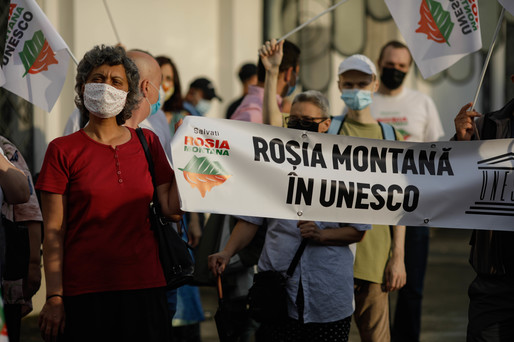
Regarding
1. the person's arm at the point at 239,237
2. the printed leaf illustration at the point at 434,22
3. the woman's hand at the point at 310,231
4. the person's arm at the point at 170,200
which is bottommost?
the person's arm at the point at 239,237

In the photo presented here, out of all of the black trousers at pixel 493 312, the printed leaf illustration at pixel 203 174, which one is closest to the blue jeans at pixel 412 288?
the black trousers at pixel 493 312

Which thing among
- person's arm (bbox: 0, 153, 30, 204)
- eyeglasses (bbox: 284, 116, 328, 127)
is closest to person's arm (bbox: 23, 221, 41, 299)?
person's arm (bbox: 0, 153, 30, 204)

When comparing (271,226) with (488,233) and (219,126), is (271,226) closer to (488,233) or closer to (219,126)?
(219,126)

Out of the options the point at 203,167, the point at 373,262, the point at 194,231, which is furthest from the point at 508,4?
the point at 194,231

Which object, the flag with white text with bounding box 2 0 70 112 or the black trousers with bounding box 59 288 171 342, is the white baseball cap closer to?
the flag with white text with bounding box 2 0 70 112

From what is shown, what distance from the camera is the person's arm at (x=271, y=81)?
17.9ft

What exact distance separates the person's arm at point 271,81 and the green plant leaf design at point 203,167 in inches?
49.7

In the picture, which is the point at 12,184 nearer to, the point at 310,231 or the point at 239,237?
the point at 239,237

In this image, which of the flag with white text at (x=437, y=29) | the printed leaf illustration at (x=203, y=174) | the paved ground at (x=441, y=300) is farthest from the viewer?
the paved ground at (x=441, y=300)

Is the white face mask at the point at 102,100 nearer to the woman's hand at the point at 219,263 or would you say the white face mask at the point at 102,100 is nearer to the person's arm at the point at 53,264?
the person's arm at the point at 53,264

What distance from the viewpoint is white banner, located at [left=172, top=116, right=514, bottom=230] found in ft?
14.2

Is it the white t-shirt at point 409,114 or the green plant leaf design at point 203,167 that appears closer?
the green plant leaf design at point 203,167

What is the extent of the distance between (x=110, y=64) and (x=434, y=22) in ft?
6.73

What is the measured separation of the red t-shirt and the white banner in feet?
1.60
